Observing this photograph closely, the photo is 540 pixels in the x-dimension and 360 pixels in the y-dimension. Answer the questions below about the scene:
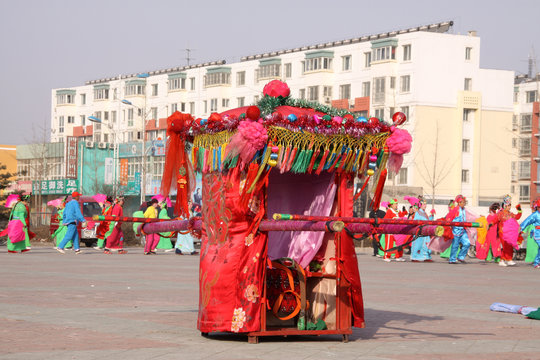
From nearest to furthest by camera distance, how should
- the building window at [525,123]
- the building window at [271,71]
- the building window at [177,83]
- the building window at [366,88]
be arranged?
the building window at [366,88], the building window at [271,71], the building window at [525,123], the building window at [177,83]

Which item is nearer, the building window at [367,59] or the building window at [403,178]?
the building window at [403,178]

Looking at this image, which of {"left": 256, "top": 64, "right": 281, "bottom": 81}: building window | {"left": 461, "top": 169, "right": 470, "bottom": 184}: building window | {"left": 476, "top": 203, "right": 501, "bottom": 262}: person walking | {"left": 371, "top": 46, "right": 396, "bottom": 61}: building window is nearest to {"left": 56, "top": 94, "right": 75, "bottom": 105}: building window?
{"left": 256, "top": 64, "right": 281, "bottom": 81}: building window

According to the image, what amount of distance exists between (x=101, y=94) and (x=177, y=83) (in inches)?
464

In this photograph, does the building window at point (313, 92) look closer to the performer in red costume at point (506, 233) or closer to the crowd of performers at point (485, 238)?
the crowd of performers at point (485, 238)

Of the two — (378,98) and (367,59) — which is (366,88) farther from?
(367,59)

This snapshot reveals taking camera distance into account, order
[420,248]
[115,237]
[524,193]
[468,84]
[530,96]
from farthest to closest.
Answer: [524,193] < [530,96] < [468,84] < [115,237] < [420,248]

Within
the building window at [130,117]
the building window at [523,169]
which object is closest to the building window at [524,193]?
the building window at [523,169]

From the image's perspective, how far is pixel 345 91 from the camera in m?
80.8

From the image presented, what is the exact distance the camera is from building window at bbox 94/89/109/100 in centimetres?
10119

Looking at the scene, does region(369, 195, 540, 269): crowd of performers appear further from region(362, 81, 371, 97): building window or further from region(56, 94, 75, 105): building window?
region(56, 94, 75, 105): building window

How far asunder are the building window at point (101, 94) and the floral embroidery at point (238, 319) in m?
93.4

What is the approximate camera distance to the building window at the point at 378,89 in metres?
76.2

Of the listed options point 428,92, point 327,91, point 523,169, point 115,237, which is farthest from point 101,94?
point 115,237

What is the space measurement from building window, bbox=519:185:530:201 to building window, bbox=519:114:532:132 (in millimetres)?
5729
